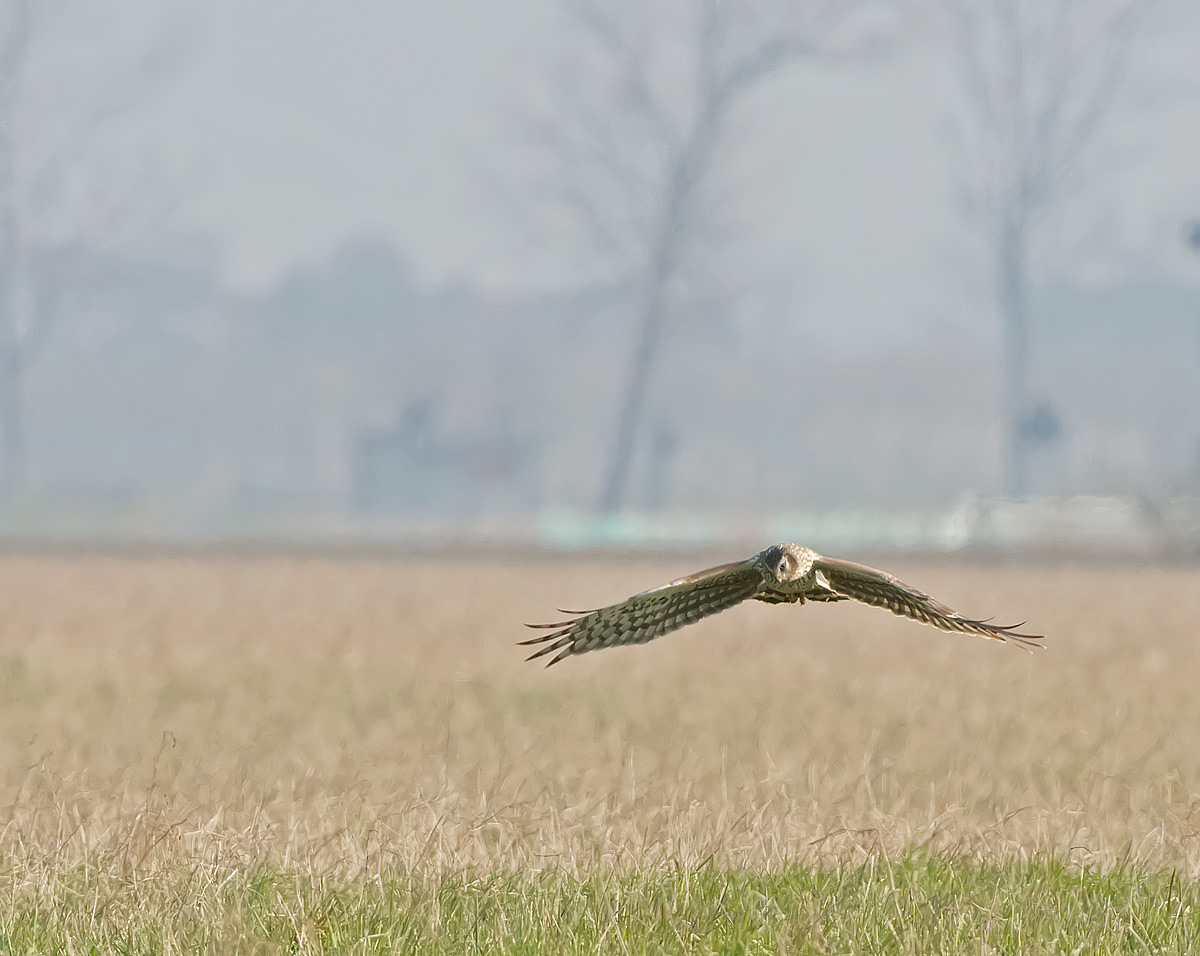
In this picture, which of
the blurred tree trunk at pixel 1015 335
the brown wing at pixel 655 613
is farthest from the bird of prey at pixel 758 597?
the blurred tree trunk at pixel 1015 335

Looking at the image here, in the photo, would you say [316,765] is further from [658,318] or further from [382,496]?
[382,496]

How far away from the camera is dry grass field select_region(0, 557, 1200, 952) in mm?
7617

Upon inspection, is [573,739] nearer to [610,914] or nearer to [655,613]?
[655,613]

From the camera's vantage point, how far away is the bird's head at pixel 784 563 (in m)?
7.18

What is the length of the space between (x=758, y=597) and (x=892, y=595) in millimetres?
586

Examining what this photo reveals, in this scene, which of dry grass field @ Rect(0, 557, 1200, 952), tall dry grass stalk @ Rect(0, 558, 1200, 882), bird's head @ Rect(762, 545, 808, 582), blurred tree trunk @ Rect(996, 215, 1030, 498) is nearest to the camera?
bird's head @ Rect(762, 545, 808, 582)

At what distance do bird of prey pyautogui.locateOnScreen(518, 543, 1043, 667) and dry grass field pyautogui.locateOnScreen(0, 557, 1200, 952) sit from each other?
3.38 ft

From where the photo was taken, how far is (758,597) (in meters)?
7.69

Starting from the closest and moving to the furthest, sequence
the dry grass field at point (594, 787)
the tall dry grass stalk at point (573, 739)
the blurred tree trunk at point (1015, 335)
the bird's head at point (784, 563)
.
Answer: the bird's head at point (784, 563) < the dry grass field at point (594, 787) < the tall dry grass stalk at point (573, 739) < the blurred tree trunk at point (1015, 335)

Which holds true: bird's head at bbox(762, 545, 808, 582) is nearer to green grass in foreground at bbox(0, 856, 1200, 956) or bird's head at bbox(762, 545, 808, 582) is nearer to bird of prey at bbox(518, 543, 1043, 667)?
bird of prey at bbox(518, 543, 1043, 667)

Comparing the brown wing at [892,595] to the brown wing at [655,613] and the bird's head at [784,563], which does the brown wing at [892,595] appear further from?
the brown wing at [655,613]

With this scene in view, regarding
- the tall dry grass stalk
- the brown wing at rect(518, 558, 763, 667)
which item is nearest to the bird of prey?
the brown wing at rect(518, 558, 763, 667)

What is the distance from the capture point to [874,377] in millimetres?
148500

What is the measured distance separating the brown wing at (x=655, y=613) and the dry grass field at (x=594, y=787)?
100 cm
